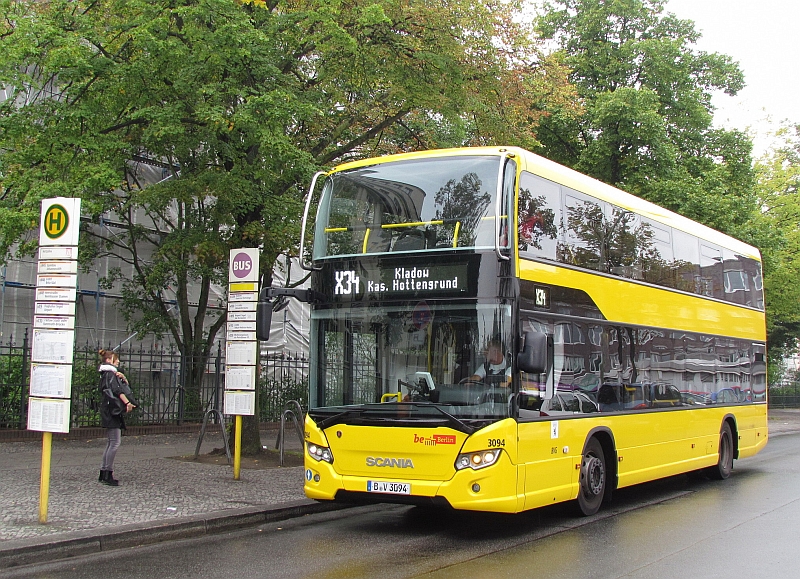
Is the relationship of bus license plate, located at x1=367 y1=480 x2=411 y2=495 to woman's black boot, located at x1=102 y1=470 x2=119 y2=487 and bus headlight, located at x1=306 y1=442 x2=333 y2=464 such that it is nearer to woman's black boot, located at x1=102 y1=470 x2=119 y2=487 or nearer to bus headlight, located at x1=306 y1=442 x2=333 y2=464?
bus headlight, located at x1=306 y1=442 x2=333 y2=464

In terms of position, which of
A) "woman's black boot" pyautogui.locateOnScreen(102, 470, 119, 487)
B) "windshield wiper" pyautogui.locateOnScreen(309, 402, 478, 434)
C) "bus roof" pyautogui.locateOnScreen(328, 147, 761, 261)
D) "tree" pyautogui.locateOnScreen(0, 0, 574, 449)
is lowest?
"woman's black boot" pyautogui.locateOnScreen(102, 470, 119, 487)

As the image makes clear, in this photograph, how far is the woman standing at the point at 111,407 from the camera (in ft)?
36.7

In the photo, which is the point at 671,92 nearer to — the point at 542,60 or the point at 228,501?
the point at 542,60

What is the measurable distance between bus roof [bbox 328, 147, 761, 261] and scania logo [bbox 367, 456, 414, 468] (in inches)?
135

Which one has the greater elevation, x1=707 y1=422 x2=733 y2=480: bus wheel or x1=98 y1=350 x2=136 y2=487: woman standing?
x1=98 y1=350 x2=136 y2=487: woman standing

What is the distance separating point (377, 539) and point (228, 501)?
2.57 meters

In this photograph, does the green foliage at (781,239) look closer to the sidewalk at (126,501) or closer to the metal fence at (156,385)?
the metal fence at (156,385)

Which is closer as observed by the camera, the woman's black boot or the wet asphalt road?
the wet asphalt road

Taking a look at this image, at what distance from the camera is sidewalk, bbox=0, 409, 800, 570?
8.17 metres

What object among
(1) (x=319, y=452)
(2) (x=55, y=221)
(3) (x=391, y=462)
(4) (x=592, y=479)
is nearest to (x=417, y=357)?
(3) (x=391, y=462)

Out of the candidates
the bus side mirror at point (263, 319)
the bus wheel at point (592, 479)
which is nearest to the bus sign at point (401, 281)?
the bus side mirror at point (263, 319)

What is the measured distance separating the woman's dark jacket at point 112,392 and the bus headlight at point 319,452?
3.31 metres

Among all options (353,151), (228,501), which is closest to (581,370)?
(228,501)

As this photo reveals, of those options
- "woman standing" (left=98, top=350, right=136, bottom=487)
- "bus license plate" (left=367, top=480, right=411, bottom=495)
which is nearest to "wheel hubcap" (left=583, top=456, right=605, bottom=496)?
"bus license plate" (left=367, top=480, right=411, bottom=495)
